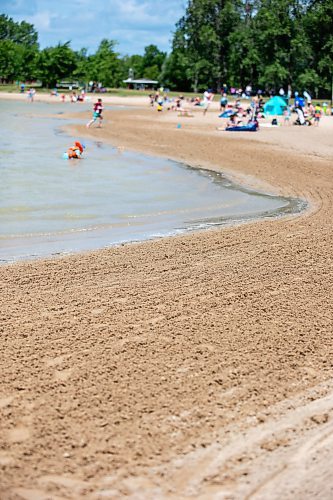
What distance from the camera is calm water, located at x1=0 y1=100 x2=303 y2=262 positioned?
10.8 m

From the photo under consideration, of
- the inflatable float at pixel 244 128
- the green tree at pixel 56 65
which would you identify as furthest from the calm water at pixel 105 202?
the green tree at pixel 56 65

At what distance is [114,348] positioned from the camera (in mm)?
5699

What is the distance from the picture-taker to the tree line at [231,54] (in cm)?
7869

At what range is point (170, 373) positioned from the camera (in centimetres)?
521

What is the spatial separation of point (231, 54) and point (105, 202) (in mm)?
80736

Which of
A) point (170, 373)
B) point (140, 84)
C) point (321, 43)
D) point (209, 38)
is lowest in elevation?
point (170, 373)

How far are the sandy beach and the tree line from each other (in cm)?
7248

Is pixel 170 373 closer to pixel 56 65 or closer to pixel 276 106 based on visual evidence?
pixel 276 106

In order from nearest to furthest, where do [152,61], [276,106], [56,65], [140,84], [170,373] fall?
[170,373] < [276,106] < [56,65] < [140,84] < [152,61]

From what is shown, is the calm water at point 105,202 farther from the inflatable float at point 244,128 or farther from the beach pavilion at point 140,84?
the beach pavilion at point 140,84

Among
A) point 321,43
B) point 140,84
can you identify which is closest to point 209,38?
point 321,43

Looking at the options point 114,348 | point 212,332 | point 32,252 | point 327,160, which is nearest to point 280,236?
point 32,252

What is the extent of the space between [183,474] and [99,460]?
0.51 m

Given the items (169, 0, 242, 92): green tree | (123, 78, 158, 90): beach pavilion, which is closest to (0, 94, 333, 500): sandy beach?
(169, 0, 242, 92): green tree
